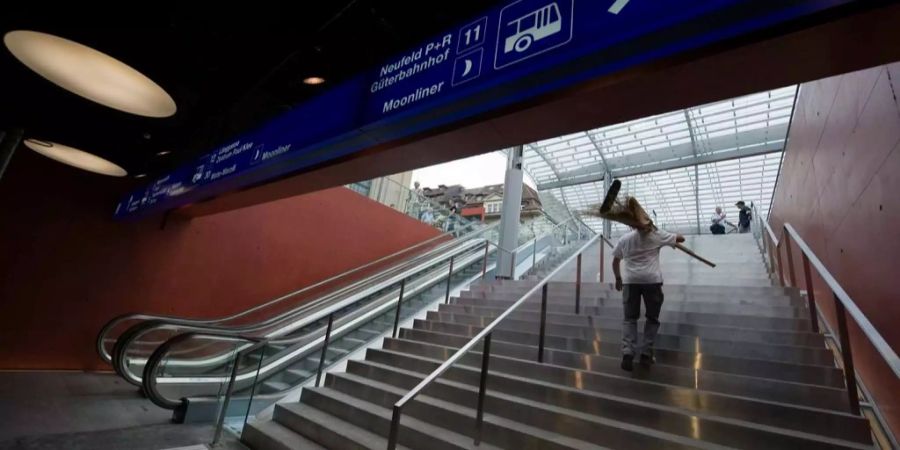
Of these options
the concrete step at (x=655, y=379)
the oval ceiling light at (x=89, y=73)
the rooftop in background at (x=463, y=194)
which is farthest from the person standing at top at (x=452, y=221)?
the rooftop in background at (x=463, y=194)

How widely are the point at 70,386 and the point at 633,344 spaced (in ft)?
18.9

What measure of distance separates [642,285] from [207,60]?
4.29 meters

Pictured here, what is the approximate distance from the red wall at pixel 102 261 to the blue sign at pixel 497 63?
346cm

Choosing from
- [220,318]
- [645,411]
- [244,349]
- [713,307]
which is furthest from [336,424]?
[713,307]

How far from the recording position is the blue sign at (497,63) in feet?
4.46

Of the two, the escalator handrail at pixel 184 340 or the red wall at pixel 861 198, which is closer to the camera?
the red wall at pixel 861 198

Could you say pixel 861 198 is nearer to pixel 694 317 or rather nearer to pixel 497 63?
pixel 694 317

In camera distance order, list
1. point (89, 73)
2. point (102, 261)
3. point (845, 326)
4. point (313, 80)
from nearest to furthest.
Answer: point (89, 73)
point (845, 326)
point (313, 80)
point (102, 261)

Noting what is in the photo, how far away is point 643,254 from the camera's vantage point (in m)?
3.51

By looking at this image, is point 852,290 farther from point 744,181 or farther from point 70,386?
point 744,181

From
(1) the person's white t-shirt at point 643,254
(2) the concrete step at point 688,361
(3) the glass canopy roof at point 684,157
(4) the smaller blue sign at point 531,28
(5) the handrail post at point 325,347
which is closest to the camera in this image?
(4) the smaller blue sign at point 531,28

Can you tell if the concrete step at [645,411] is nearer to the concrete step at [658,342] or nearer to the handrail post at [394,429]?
the concrete step at [658,342]

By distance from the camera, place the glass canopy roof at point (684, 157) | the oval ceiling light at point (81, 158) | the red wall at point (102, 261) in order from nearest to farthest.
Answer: the oval ceiling light at point (81, 158) < the red wall at point (102, 261) < the glass canopy roof at point (684, 157)

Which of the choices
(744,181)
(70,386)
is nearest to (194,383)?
(70,386)
